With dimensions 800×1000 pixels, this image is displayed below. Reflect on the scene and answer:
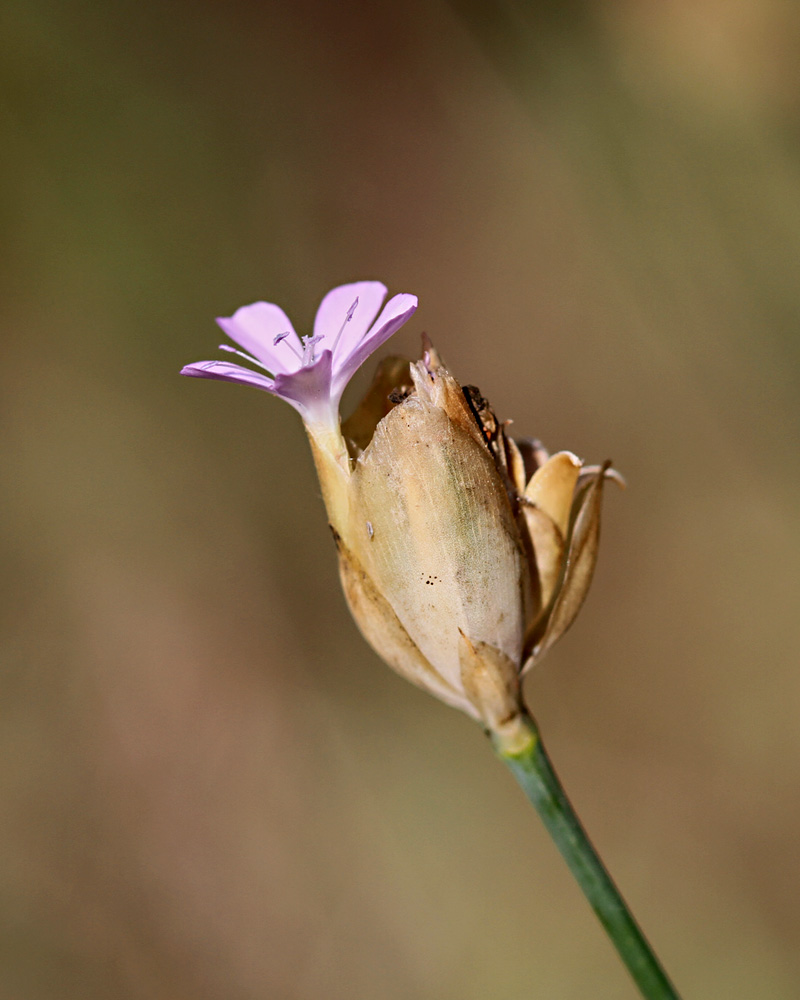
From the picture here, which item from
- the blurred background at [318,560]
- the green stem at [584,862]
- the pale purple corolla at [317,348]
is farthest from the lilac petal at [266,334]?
the blurred background at [318,560]

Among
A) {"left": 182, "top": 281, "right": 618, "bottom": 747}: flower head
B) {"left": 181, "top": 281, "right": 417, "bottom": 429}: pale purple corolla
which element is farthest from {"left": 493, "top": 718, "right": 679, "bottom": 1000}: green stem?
{"left": 181, "top": 281, "right": 417, "bottom": 429}: pale purple corolla

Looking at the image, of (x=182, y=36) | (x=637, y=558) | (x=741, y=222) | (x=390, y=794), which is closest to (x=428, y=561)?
(x=741, y=222)

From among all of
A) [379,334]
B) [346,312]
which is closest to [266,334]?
[346,312]

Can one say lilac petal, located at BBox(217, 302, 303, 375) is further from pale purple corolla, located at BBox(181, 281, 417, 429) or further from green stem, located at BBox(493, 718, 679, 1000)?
green stem, located at BBox(493, 718, 679, 1000)

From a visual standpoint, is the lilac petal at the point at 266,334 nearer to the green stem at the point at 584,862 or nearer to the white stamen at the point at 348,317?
the white stamen at the point at 348,317

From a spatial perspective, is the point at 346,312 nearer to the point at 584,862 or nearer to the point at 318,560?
the point at 584,862
